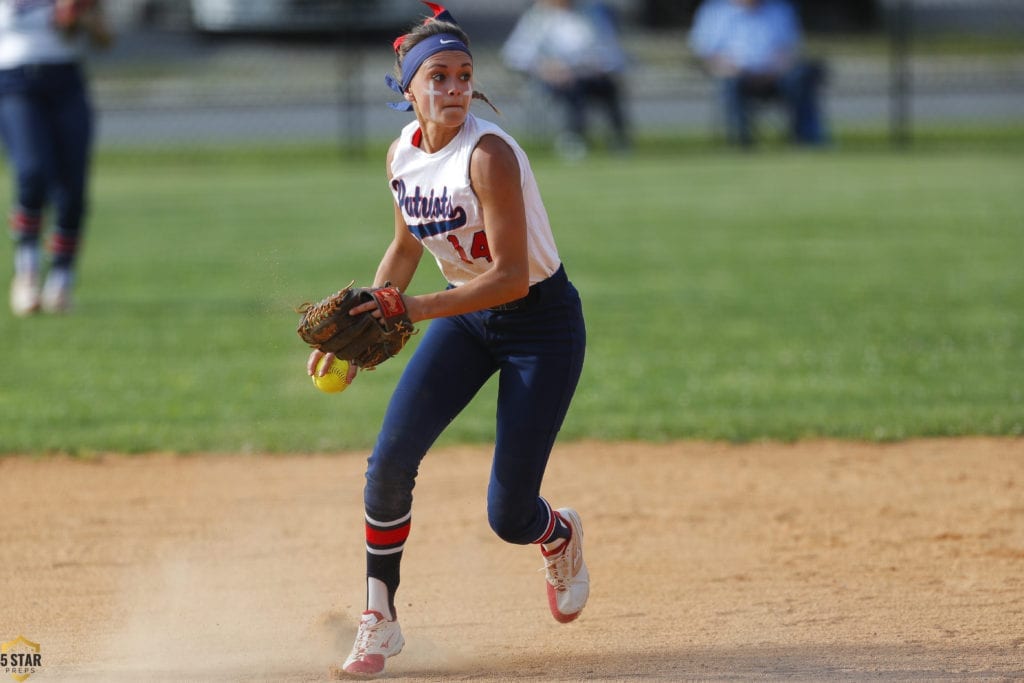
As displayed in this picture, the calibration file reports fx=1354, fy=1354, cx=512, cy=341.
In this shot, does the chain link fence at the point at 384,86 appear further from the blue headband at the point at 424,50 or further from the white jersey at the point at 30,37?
the blue headband at the point at 424,50

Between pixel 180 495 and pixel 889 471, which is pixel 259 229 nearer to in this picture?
pixel 180 495

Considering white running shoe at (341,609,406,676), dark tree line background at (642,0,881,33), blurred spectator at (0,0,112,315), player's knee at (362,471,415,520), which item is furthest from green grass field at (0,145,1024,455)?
dark tree line background at (642,0,881,33)

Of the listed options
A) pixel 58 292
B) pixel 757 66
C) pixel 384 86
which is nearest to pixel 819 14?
pixel 757 66

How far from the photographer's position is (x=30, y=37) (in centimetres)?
895

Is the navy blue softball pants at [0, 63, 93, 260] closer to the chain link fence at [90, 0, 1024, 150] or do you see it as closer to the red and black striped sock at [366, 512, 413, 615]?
the red and black striped sock at [366, 512, 413, 615]

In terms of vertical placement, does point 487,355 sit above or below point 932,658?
above

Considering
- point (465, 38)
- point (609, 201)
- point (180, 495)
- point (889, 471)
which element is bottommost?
point (609, 201)

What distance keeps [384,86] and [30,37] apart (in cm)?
1380

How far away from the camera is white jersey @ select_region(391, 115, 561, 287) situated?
3986mm

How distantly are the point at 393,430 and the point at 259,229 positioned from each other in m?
9.92

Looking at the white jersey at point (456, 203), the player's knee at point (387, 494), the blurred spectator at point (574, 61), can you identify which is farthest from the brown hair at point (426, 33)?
the blurred spectator at point (574, 61)

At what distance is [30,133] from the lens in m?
8.98

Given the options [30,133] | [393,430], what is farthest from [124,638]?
[30,133]

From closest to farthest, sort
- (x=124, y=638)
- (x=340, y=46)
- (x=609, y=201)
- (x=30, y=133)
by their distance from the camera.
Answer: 1. (x=124, y=638)
2. (x=30, y=133)
3. (x=609, y=201)
4. (x=340, y=46)
